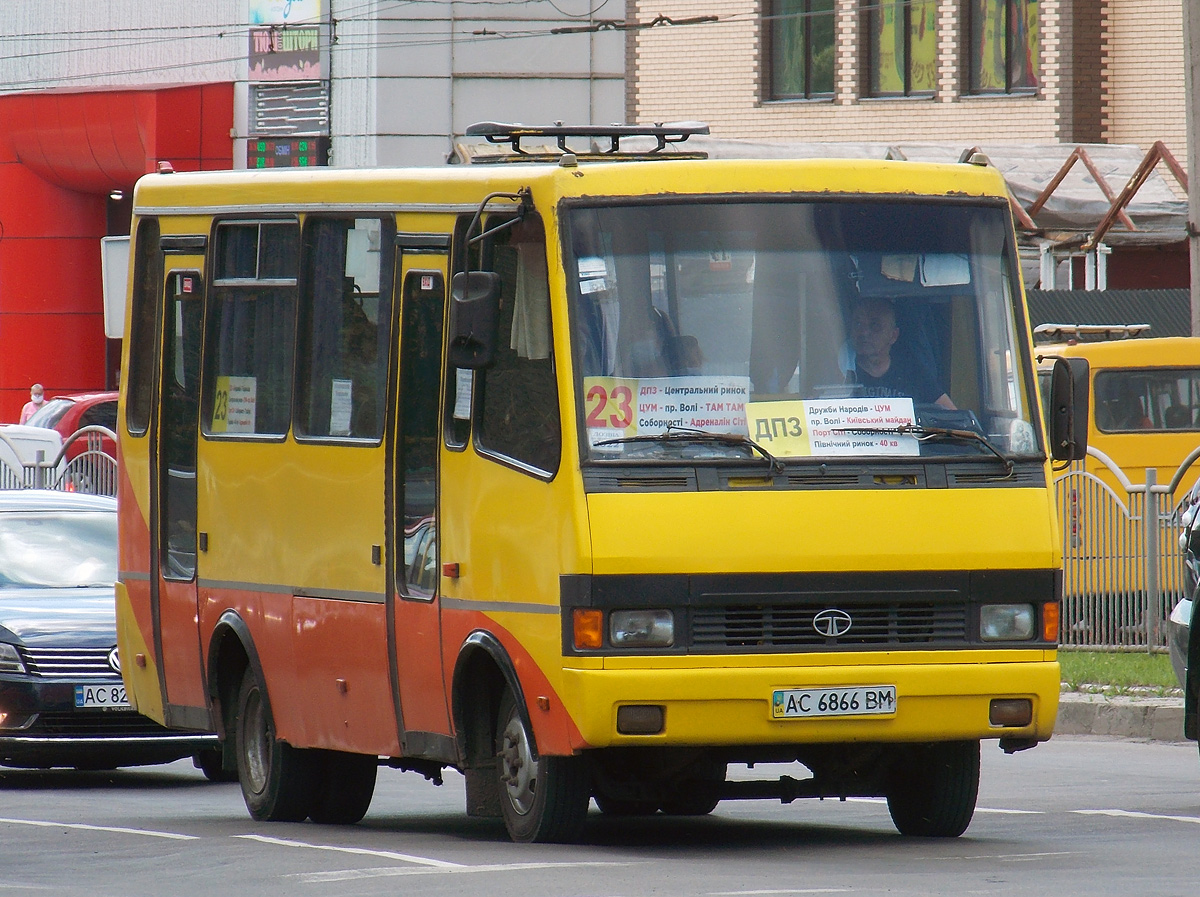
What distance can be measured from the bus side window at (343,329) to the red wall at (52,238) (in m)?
34.6

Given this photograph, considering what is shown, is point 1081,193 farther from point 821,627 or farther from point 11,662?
point 821,627

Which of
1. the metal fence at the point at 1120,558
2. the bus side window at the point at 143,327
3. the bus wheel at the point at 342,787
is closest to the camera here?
the bus wheel at the point at 342,787

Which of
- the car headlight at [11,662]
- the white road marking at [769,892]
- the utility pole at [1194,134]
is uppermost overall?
the utility pole at [1194,134]

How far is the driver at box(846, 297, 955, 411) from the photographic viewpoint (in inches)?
362

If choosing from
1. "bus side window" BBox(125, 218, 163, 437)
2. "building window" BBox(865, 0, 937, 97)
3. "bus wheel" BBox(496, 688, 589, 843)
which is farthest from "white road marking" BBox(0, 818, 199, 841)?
"building window" BBox(865, 0, 937, 97)

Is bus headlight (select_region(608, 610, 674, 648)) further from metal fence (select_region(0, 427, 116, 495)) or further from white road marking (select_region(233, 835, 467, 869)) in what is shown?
metal fence (select_region(0, 427, 116, 495))

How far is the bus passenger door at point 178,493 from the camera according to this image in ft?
38.0

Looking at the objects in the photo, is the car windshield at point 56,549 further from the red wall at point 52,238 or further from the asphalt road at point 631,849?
the red wall at point 52,238

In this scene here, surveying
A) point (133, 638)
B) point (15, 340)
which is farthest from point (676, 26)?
point (133, 638)

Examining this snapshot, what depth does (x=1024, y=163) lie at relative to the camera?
30.1 metres

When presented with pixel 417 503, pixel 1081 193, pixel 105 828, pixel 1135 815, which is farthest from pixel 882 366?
pixel 1081 193

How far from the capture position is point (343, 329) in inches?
413

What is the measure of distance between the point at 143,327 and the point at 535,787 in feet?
12.8

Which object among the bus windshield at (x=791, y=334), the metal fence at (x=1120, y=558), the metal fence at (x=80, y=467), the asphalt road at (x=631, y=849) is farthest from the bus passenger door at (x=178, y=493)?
the metal fence at (x=80, y=467)
